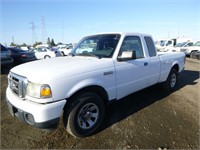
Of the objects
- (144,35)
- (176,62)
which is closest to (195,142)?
(144,35)

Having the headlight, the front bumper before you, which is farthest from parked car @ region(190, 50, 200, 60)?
the headlight

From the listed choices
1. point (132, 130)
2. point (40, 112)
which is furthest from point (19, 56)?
point (132, 130)

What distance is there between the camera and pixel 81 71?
3.02 metres

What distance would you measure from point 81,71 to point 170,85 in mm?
4017

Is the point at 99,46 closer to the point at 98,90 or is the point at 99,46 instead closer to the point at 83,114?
the point at 98,90

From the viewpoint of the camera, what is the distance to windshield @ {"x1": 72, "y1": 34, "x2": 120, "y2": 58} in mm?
3767

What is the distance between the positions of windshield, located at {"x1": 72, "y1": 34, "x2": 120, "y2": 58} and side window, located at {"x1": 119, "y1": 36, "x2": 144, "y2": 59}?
0.21 meters

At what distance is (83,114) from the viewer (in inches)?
128

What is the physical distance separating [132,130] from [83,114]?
1.09 m

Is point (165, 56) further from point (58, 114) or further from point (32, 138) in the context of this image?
point (32, 138)

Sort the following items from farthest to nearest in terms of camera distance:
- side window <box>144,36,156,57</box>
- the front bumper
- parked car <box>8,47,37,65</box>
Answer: parked car <box>8,47,37,65</box> < side window <box>144,36,156,57</box> < the front bumper

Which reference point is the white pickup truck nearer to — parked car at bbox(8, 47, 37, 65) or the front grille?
the front grille

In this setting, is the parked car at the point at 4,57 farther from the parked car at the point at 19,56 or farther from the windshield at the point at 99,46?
the windshield at the point at 99,46

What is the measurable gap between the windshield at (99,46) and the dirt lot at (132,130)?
A: 5.00ft
